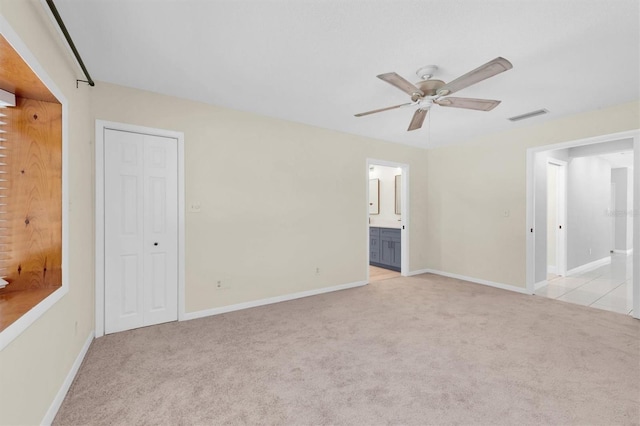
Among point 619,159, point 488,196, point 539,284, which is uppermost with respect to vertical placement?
point 619,159

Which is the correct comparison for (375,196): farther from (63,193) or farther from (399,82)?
(63,193)

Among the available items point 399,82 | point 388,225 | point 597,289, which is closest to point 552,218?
point 597,289

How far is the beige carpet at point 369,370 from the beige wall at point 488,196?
1.25 meters

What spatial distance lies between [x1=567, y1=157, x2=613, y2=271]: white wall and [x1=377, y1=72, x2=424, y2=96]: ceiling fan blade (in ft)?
15.9

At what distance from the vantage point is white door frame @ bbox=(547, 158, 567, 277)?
5301 mm

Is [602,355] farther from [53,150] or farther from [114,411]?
[53,150]

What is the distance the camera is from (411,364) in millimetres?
2311

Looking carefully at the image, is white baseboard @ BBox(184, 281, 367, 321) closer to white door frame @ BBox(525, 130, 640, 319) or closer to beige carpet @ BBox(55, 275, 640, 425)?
beige carpet @ BBox(55, 275, 640, 425)

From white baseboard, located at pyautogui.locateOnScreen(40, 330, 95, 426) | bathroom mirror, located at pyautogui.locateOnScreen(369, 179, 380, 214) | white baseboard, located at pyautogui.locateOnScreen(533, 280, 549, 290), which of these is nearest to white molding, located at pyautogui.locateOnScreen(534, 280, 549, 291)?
white baseboard, located at pyautogui.locateOnScreen(533, 280, 549, 290)

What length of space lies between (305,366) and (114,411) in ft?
4.17

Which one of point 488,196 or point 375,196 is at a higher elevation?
point 375,196

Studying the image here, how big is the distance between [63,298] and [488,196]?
545 cm

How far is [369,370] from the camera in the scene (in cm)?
223

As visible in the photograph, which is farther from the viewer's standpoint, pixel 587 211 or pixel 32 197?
pixel 587 211
